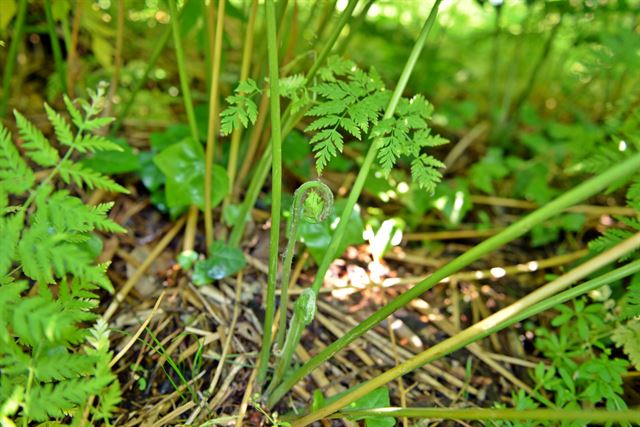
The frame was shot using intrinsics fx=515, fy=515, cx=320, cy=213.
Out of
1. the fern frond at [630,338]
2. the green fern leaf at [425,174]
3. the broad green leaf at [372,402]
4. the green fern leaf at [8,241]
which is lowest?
the broad green leaf at [372,402]

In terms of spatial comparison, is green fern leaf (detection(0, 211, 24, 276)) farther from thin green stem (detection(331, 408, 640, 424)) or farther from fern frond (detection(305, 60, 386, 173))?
thin green stem (detection(331, 408, 640, 424))

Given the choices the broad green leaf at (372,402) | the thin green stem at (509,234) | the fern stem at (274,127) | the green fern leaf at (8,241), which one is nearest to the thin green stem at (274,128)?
the fern stem at (274,127)

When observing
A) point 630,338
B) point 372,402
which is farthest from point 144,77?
point 630,338

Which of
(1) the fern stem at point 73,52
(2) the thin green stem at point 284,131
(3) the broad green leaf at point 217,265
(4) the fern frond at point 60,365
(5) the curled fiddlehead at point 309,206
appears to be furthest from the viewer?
(1) the fern stem at point 73,52

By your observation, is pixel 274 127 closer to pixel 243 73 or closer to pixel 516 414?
pixel 243 73

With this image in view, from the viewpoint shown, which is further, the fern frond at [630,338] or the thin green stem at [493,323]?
the fern frond at [630,338]

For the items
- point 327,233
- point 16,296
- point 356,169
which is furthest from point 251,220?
point 16,296

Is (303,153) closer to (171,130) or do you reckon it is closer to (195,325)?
(171,130)

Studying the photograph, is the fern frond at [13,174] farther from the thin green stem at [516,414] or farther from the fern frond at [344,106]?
the thin green stem at [516,414]
